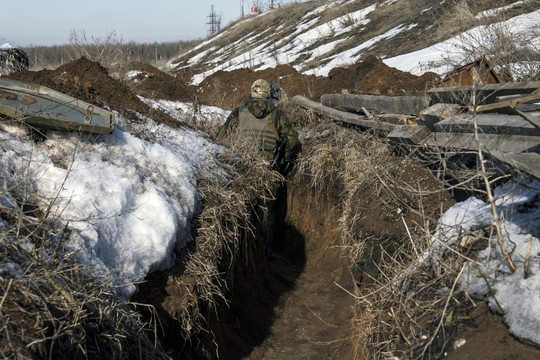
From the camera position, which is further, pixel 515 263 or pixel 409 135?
pixel 409 135

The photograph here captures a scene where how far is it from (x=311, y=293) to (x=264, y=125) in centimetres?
241

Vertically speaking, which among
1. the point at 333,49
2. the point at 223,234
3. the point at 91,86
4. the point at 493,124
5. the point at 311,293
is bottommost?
the point at 311,293

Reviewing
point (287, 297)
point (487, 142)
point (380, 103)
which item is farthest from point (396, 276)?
point (380, 103)

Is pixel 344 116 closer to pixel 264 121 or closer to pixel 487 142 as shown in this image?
pixel 264 121

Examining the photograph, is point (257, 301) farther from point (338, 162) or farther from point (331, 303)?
point (338, 162)

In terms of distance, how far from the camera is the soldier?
26.6ft

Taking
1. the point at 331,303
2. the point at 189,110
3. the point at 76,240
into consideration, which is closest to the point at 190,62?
the point at 189,110

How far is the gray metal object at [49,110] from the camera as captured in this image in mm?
4762

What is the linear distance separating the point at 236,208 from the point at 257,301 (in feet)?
4.08

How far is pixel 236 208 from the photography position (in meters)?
5.84

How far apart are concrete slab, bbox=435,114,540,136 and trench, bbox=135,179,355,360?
69.0 inches

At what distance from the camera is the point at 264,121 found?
26.9 feet

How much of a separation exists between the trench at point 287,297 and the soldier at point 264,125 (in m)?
0.79

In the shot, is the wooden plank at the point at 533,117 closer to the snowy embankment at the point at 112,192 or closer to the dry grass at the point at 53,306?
the snowy embankment at the point at 112,192
